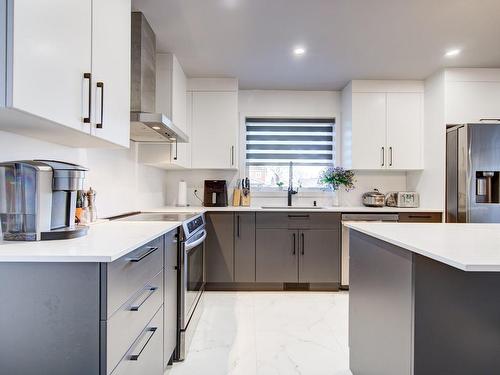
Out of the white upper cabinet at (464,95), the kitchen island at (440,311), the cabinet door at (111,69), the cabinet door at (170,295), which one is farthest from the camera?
the white upper cabinet at (464,95)

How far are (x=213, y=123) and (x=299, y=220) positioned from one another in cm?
146

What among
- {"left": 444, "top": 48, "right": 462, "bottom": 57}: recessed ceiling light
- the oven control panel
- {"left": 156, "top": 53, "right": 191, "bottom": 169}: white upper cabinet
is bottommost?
the oven control panel

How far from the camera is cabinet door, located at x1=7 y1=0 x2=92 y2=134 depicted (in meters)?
0.92

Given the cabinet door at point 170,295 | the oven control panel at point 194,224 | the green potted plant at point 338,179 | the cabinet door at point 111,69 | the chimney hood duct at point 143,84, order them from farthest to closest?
1. the green potted plant at point 338,179
2. the oven control panel at point 194,224
3. the chimney hood duct at point 143,84
4. the cabinet door at point 170,295
5. the cabinet door at point 111,69

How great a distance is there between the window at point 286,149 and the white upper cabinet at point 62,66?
2.38 meters

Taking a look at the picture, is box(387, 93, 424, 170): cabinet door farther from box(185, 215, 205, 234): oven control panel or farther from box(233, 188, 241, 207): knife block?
box(185, 215, 205, 234): oven control panel

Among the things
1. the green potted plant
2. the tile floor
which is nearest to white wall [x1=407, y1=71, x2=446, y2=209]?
the green potted plant

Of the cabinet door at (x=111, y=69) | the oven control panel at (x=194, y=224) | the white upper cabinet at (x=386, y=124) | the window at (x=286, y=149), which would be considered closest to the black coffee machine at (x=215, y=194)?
the window at (x=286, y=149)

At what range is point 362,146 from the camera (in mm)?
3508

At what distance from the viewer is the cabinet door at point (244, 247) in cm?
318

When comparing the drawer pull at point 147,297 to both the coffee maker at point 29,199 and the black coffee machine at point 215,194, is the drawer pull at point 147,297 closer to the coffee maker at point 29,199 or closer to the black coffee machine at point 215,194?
the coffee maker at point 29,199

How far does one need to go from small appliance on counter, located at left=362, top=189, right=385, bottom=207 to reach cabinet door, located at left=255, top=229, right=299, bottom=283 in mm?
1070

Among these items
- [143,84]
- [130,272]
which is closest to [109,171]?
[143,84]

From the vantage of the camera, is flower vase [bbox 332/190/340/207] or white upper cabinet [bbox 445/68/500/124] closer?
white upper cabinet [bbox 445/68/500/124]
